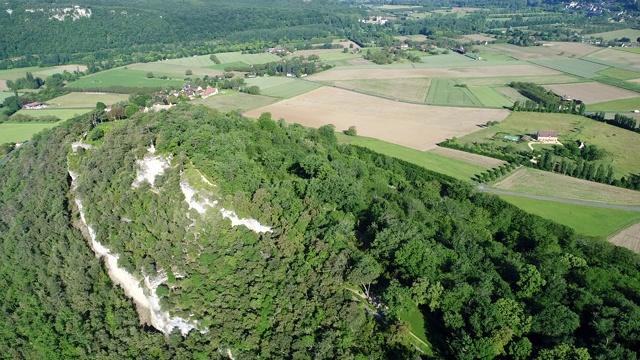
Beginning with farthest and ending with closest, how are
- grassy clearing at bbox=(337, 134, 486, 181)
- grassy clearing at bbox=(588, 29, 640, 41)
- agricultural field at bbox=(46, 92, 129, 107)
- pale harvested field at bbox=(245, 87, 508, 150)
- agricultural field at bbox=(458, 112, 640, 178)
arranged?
grassy clearing at bbox=(588, 29, 640, 41) < agricultural field at bbox=(46, 92, 129, 107) < pale harvested field at bbox=(245, 87, 508, 150) < agricultural field at bbox=(458, 112, 640, 178) < grassy clearing at bbox=(337, 134, 486, 181)

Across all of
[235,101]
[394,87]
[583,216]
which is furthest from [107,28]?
[583,216]

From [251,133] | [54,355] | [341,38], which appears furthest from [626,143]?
[341,38]

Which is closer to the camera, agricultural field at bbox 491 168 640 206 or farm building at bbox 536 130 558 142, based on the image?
agricultural field at bbox 491 168 640 206

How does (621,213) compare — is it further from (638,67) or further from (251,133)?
(638,67)

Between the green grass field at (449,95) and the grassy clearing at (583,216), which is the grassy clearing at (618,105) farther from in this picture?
the grassy clearing at (583,216)

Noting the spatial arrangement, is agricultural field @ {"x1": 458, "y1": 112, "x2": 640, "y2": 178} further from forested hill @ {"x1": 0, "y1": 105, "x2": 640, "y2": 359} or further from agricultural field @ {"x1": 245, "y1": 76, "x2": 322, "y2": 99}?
agricultural field @ {"x1": 245, "y1": 76, "x2": 322, "y2": 99}

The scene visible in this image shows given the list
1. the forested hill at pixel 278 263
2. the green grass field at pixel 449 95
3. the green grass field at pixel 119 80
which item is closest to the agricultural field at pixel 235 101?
the green grass field at pixel 119 80

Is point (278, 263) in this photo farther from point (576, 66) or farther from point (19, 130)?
point (576, 66)

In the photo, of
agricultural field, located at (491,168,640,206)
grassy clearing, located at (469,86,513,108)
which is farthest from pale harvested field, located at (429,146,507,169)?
grassy clearing, located at (469,86,513,108)
